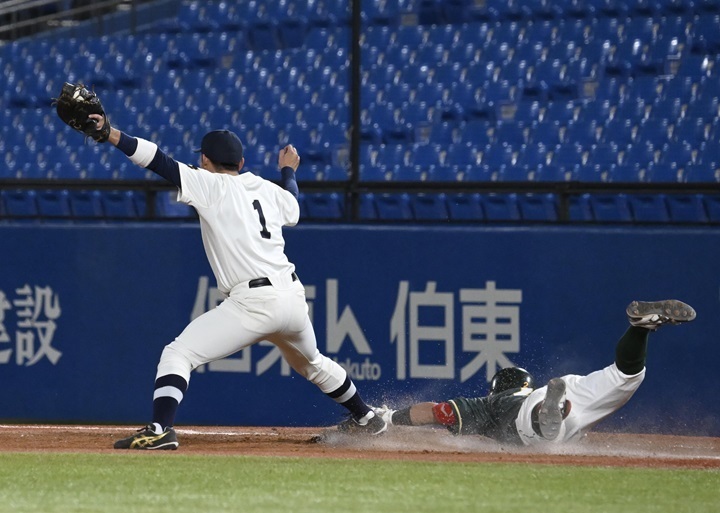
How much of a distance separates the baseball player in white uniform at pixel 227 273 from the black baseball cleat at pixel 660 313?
1660mm

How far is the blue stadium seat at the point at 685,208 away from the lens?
26.5 ft

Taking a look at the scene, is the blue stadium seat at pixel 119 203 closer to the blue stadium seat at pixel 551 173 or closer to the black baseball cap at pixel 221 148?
the blue stadium seat at pixel 551 173

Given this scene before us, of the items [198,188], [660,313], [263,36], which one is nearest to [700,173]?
[660,313]

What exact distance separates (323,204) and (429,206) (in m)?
0.89

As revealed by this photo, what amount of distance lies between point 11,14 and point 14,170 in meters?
4.22

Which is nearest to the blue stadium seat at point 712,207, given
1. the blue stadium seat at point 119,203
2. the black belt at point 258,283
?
the black belt at point 258,283

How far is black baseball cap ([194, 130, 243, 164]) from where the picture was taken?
21.1 ft

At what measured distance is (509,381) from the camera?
22.1ft

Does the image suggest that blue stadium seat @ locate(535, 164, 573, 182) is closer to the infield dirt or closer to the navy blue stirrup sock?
the infield dirt

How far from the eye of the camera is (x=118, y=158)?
11.0 m

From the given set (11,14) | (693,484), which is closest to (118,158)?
(11,14)

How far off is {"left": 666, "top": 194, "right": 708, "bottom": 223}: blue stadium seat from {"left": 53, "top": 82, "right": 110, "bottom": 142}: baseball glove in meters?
3.79

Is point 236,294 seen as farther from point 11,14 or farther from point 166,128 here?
point 11,14

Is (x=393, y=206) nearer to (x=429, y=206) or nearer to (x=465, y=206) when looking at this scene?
(x=429, y=206)
